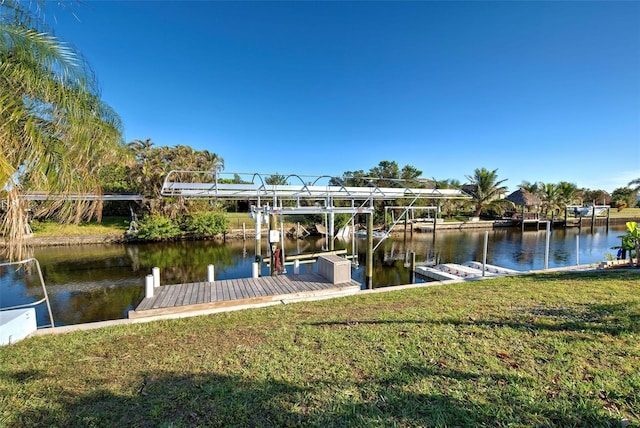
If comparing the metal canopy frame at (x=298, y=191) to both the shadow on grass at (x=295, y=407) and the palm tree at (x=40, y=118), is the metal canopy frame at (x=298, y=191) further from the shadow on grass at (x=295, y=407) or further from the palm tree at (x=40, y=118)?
the shadow on grass at (x=295, y=407)

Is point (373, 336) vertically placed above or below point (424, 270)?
above

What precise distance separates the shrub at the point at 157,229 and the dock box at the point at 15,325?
18.3 m

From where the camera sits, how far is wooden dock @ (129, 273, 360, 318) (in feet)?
20.4

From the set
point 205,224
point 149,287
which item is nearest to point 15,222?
point 149,287

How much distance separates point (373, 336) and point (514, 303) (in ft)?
10.4

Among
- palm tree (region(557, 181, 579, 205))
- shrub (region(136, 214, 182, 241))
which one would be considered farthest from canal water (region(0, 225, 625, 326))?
palm tree (region(557, 181, 579, 205))

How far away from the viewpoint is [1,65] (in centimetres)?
317

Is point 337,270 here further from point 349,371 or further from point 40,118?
point 40,118

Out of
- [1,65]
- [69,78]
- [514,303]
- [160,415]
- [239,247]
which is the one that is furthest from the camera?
[239,247]

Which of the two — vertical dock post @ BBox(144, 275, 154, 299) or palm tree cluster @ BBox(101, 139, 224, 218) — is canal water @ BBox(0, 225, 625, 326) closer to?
vertical dock post @ BBox(144, 275, 154, 299)

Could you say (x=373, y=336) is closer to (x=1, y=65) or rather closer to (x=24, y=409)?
(x=24, y=409)

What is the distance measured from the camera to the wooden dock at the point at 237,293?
621 cm

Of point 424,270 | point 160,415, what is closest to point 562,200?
point 424,270

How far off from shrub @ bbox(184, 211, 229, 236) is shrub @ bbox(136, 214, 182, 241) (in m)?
1.07
